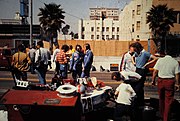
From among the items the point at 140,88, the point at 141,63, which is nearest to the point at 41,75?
the point at 141,63

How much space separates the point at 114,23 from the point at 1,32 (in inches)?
1944

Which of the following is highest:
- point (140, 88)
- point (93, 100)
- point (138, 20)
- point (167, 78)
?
point (138, 20)

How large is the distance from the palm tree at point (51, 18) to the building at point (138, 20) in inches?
518

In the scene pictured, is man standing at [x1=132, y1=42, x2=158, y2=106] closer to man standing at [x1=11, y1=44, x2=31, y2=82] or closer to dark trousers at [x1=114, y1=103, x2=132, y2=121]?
dark trousers at [x1=114, y1=103, x2=132, y2=121]

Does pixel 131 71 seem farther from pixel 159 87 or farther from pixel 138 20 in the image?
pixel 138 20

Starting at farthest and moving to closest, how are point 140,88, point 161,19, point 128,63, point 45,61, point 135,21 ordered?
point 135,21 → point 161,19 → point 45,61 → point 128,63 → point 140,88

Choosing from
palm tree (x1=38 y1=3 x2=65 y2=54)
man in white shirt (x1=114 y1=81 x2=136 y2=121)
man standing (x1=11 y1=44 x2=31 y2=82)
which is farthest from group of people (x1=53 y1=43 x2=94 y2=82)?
palm tree (x1=38 y1=3 x2=65 y2=54)

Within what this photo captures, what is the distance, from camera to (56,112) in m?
4.85

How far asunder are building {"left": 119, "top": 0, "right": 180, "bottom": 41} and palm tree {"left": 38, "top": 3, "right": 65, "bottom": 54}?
13152 mm

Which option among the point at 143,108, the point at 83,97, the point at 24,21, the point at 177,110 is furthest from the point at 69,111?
the point at 24,21

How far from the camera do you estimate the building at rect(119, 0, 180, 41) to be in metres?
42.9

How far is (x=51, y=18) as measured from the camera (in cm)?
4025

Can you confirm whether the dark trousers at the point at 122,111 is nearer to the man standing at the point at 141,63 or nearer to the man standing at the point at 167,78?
the man standing at the point at 167,78

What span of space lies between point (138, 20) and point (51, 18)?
55.3ft
